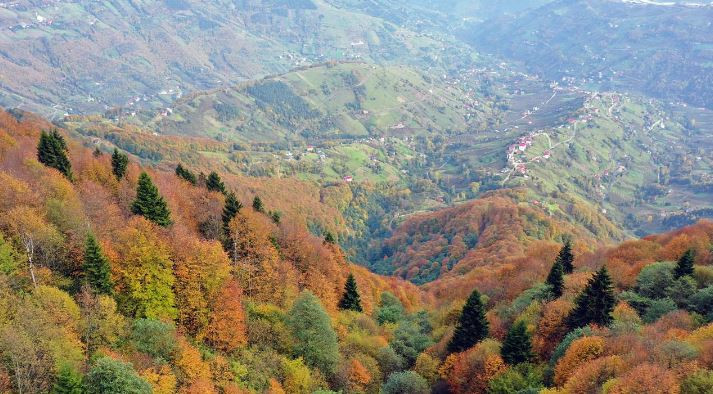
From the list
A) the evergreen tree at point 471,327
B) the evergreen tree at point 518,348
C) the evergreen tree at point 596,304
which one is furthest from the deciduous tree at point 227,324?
the evergreen tree at point 596,304

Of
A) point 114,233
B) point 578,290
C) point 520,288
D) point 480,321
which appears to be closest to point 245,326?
point 114,233

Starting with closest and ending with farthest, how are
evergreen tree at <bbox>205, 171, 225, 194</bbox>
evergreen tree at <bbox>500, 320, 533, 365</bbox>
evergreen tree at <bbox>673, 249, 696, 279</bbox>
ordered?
evergreen tree at <bbox>500, 320, 533, 365</bbox>
evergreen tree at <bbox>673, 249, 696, 279</bbox>
evergreen tree at <bbox>205, 171, 225, 194</bbox>

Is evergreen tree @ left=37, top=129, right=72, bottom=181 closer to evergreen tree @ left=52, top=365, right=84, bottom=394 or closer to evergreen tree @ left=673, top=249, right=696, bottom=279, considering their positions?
evergreen tree @ left=52, top=365, right=84, bottom=394

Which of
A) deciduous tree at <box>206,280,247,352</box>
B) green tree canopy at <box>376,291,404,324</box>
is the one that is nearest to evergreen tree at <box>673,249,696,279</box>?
green tree canopy at <box>376,291,404,324</box>

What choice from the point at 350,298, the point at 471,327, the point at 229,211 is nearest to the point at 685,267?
the point at 471,327

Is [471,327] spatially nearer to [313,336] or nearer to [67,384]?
[313,336]

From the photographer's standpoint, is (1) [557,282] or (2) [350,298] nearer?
(1) [557,282]

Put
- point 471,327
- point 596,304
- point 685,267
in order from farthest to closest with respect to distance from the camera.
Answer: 1. point 471,327
2. point 685,267
3. point 596,304
